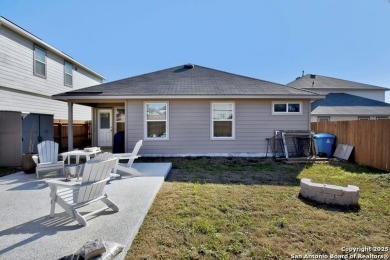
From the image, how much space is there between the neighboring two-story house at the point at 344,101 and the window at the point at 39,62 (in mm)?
18945

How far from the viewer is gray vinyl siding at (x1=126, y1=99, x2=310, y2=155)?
29.3 feet

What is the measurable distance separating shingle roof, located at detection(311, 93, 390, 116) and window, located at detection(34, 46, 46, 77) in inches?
748

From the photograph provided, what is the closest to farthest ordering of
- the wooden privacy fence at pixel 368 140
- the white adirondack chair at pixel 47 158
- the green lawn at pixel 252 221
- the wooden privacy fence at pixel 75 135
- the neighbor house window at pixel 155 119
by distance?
the green lawn at pixel 252 221
the white adirondack chair at pixel 47 158
the wooden privacy fence at pixel 368 140
the neighbor house window at pixel 155 119
the wooden privacy fence at pixel 75 135

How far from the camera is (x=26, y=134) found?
29.0ft

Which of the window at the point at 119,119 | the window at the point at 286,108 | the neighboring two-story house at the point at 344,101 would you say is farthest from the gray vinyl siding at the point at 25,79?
the neighboring two-story house at the point at 344,101

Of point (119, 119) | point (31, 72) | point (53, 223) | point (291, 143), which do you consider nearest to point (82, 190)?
point (53, 223)

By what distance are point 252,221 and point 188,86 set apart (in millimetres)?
7080

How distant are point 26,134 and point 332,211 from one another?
10.7m

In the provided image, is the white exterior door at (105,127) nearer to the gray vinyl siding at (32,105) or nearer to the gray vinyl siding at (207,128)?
the gray vinyl siding at (32,105)

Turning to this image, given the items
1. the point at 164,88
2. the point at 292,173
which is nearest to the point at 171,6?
the point at 164,88

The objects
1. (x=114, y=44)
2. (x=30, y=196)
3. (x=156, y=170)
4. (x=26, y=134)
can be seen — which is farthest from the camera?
(x=114, y=44)

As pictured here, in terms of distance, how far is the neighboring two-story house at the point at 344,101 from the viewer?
1819 cm

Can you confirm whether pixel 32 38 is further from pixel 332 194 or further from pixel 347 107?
pixel 347 107

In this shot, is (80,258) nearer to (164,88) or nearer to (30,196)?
(30,196)
